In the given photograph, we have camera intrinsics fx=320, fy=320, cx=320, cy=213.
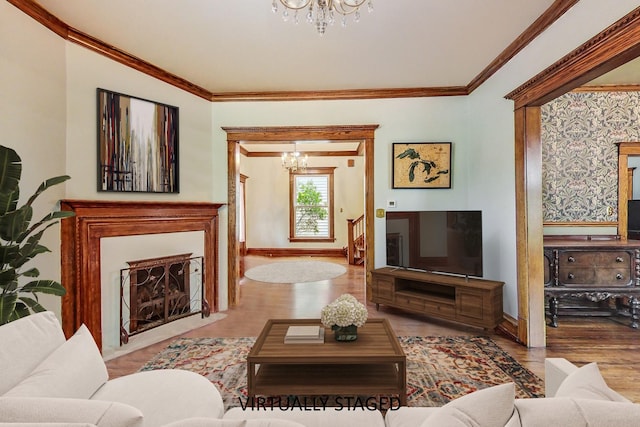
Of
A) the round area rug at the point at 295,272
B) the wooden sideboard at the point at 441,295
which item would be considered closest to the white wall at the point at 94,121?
the round area rug at the point at 295,272

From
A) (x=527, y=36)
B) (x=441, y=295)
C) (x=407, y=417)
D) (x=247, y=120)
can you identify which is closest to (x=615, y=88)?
(x=527, y=36)

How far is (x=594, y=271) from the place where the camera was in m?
3.53

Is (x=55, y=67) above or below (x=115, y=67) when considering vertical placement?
below

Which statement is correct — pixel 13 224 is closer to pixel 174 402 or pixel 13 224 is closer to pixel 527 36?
pixel 174 402

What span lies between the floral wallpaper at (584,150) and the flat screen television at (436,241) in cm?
136

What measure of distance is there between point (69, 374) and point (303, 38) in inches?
118

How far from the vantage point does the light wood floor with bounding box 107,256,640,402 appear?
107 inches

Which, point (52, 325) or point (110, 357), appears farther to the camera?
point (110, 357)

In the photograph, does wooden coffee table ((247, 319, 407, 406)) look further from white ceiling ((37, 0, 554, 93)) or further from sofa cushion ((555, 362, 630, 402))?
white ceiling ((37, 0, 554, 93))

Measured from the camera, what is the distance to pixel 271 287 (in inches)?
221

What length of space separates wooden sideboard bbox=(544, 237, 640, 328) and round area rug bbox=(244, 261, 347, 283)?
12.5 feet

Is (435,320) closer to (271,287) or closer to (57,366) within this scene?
(271,287)

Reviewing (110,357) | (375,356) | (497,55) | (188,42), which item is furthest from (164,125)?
(497,55)

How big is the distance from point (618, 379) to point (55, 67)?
530 centimetres
